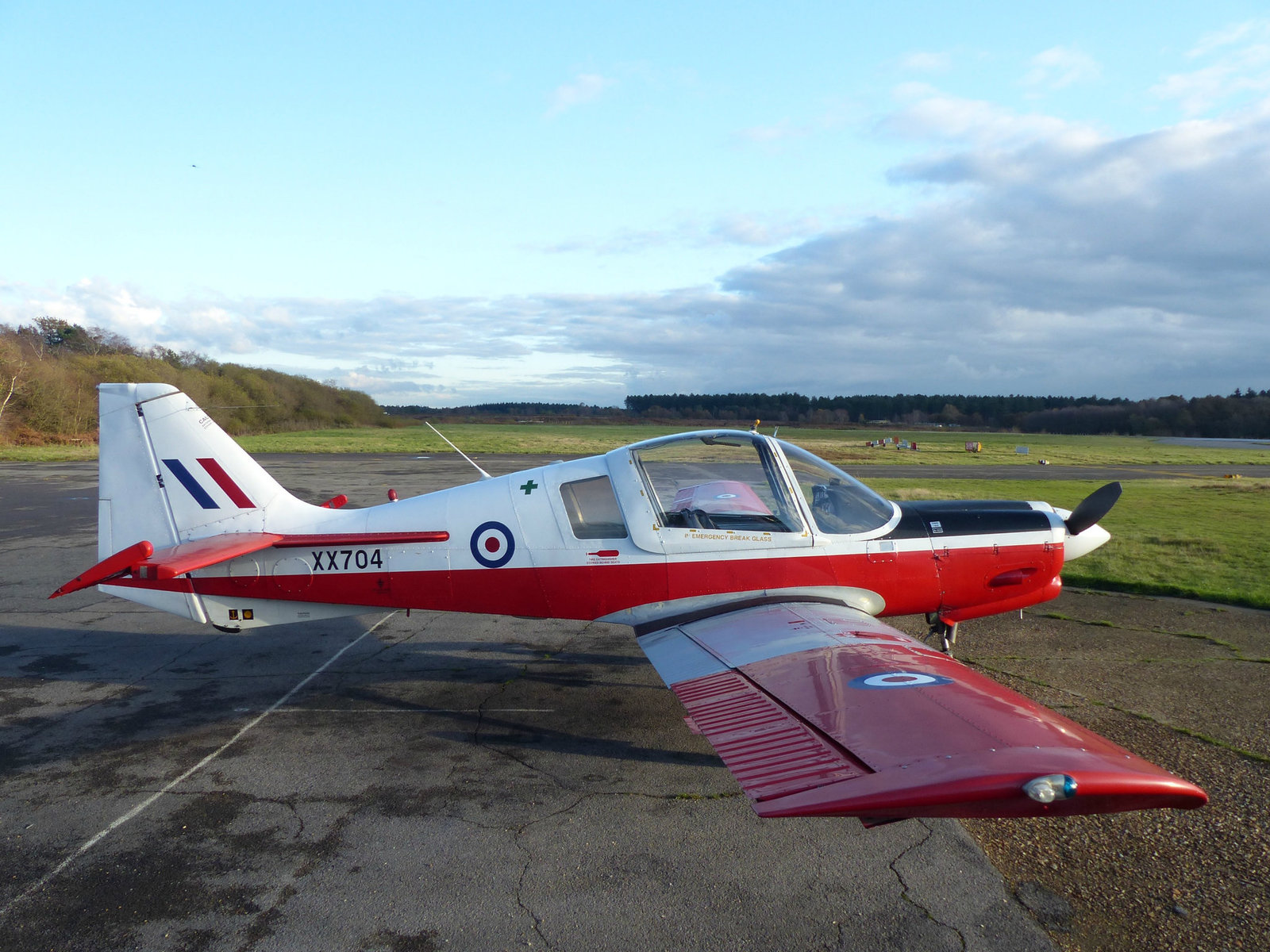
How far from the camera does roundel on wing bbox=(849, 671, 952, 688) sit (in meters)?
3.80

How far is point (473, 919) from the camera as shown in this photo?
3375mm

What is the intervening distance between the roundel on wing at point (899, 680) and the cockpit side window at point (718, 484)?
1803 millimetres

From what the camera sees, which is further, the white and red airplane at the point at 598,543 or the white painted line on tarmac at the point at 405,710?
the white painted line on tarmac at the point at 405,710

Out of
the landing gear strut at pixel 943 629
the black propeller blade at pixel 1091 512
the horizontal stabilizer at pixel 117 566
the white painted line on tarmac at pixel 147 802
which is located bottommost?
the white painted line on tarmac at pixel 147 802

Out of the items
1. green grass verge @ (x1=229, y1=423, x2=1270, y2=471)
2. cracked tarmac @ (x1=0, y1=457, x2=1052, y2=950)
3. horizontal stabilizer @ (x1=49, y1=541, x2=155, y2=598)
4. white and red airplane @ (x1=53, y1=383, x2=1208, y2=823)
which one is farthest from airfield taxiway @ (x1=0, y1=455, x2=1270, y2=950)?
green grass verge @ (x1=229, y1=423, x2=1270, y2=471)

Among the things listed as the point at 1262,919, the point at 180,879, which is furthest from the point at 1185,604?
the point at 180,879

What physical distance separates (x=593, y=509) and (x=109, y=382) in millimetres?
24720

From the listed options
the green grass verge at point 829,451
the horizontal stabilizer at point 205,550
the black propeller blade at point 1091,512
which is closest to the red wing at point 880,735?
the horizontal stabilizer at point 205,550

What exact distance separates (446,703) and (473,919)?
297cm

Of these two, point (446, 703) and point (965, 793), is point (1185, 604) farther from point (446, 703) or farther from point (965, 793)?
point (446, 703)

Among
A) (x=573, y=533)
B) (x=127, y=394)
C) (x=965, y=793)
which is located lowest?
(x=965, y=793)

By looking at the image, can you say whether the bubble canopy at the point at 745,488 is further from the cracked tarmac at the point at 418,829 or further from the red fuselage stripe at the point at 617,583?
the cracked tarmac at the point at 418,829

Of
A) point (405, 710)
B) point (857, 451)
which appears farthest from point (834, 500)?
point (857, 451)

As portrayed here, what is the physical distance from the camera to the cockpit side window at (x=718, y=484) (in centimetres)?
563
